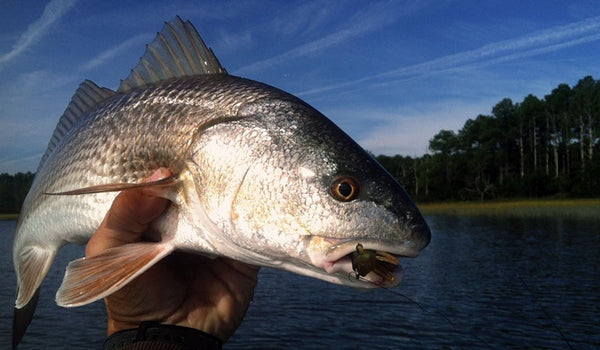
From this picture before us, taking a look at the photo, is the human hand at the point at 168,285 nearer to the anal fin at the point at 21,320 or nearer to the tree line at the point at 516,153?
the anal fin at the point at 21,320

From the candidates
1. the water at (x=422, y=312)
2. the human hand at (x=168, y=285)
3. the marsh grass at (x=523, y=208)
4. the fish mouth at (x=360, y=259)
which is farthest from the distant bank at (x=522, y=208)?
the fish mouth at (x=360, y=259)

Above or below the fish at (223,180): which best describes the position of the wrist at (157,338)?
below

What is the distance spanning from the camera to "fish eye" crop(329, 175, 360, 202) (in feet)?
7.34

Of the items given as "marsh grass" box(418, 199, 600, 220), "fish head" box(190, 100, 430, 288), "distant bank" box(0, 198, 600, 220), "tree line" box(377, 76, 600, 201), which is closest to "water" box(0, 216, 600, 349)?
"fish head" box(190, 100, 430, 288)

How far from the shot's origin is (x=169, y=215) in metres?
2.62

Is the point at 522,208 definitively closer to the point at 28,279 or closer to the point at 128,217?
the point at 28,279

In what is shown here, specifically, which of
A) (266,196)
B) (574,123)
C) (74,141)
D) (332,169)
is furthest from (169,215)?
(574,123)

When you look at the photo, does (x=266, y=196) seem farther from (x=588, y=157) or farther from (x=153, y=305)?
(x=588, y=157)

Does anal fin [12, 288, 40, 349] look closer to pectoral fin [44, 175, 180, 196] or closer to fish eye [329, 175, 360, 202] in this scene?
pectoral fin [44, 175, 180, 196]

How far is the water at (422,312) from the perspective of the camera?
53.2 feet

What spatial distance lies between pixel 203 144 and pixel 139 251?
597mm

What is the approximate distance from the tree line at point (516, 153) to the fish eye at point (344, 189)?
76.2 metres

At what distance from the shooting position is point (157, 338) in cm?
271

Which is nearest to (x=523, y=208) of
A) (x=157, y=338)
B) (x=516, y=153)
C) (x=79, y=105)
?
(x=516, y=153)
